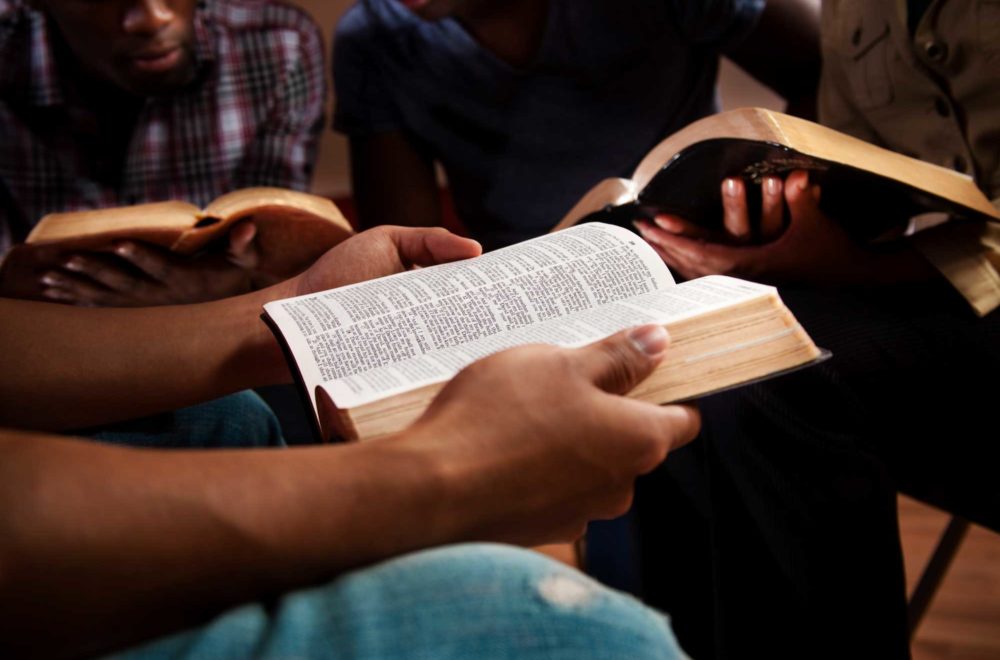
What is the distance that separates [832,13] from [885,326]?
0.41 meters

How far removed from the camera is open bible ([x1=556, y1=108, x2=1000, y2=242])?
560 millimetres

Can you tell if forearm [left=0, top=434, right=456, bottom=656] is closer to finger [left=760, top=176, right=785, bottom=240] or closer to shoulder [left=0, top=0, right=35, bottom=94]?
finger [left=760, top=176, right=785, bottom=240]

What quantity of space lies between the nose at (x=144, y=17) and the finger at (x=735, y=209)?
2.72 ft

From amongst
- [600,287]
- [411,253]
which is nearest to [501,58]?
[411,253]

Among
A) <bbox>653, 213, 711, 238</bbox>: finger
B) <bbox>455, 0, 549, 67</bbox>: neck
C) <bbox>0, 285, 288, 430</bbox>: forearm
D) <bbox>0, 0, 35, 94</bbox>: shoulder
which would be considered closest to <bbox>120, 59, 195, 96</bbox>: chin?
<bbox>0, 0, 35, 94</bbox>: shoulder

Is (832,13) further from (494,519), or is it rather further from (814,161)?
(494,519)

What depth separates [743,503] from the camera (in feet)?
2.09

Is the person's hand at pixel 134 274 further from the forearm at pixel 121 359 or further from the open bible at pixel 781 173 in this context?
the open bible at pixel 781 173

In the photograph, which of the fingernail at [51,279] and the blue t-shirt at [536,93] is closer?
the fingernail at [51,279]

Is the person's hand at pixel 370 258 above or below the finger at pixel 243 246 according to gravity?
above

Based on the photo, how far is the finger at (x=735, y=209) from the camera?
65cm

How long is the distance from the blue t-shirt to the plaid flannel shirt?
148 millimetres

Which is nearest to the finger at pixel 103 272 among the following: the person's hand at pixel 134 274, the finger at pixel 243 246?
the person's hand at pixel 134 274

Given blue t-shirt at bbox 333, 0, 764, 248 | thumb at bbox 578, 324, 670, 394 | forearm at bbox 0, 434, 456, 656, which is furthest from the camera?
blue t-shirt at bbox 333, 0, 764, 248
